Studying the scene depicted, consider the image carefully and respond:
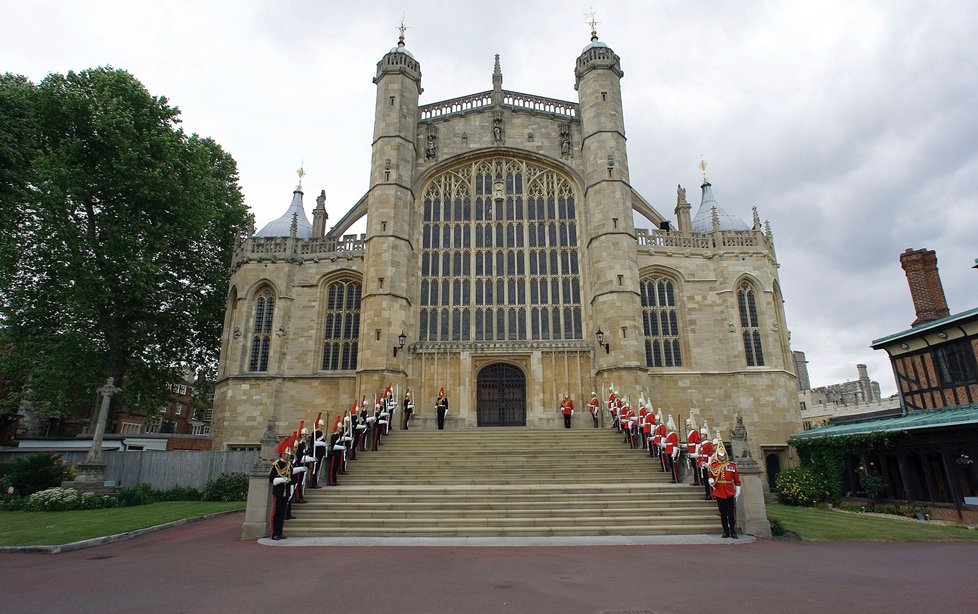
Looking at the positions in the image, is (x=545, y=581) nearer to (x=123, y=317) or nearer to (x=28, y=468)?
(x=28, y=468)

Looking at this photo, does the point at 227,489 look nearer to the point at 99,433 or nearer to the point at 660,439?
the point at 99,433

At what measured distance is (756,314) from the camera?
2586 centimetres

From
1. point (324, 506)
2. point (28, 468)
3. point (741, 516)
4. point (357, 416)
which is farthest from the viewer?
point (28, 468)

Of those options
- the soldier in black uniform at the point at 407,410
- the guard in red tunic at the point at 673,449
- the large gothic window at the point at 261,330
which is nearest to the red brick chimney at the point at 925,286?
the guard in red tunic at the point at 673,449

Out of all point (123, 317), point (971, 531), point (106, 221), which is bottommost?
point (971, 531)

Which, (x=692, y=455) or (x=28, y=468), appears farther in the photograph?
(x=28, y=468)

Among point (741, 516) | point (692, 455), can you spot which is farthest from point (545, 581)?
point (692, 455)

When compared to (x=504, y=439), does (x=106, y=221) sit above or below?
above

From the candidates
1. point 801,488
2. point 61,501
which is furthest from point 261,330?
point 801,488

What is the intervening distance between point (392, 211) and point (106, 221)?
455 inches

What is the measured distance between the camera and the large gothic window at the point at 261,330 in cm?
2564

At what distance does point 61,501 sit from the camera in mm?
17234

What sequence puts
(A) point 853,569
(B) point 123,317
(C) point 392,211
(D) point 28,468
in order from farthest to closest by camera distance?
(C) point 392,211, (B) point 123,317, (D) point 28,468, (A) point 853,569

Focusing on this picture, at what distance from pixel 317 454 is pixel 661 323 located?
1743 cm
